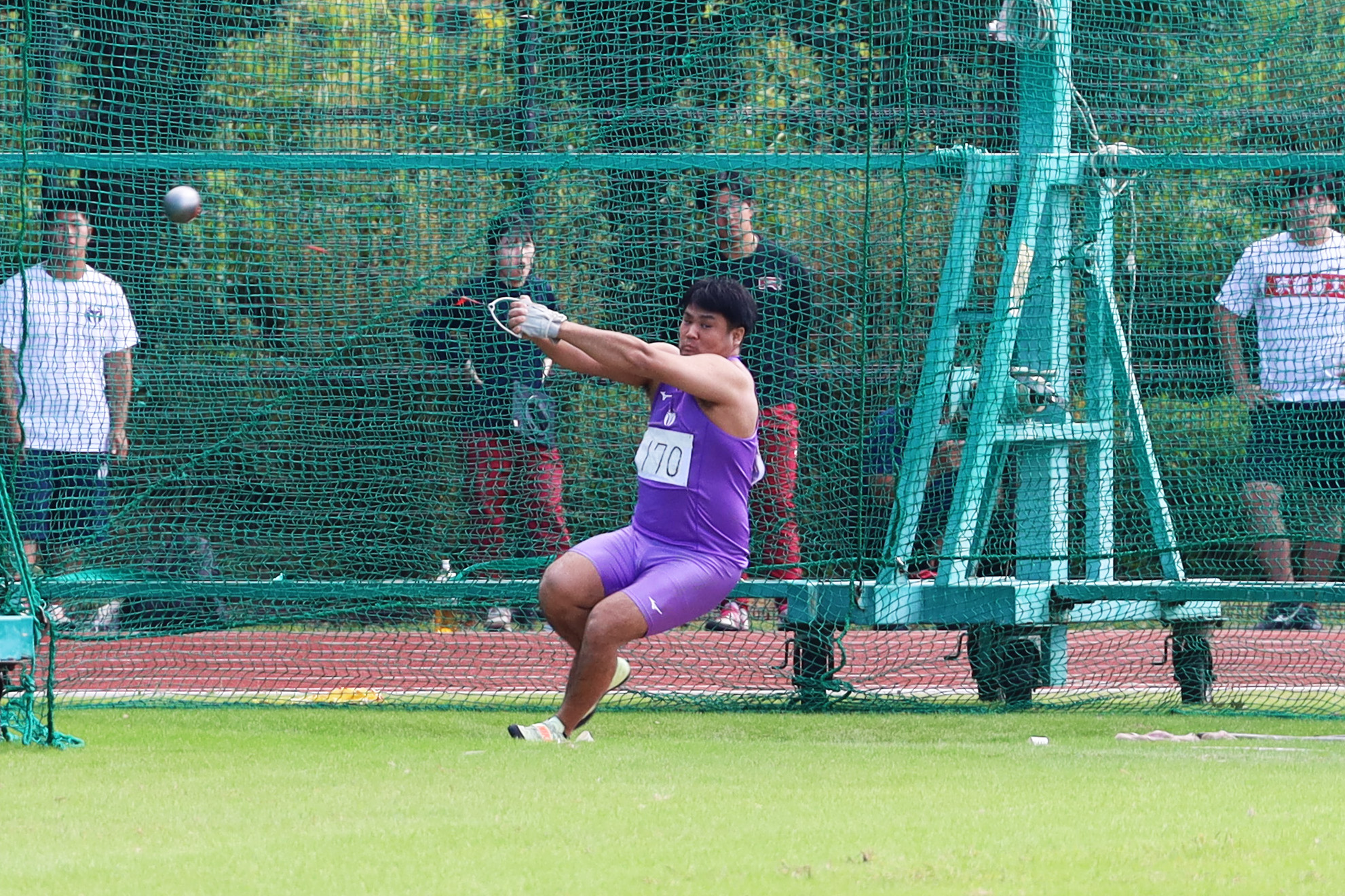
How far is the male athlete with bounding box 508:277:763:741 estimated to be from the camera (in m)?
5.96

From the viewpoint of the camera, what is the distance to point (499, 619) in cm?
878

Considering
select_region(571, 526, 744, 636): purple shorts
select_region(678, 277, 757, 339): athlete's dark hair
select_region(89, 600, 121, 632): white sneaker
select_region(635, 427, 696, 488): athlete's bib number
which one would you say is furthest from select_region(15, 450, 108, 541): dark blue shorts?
select_region(678, 277, 757, 339): athlete's dark hair

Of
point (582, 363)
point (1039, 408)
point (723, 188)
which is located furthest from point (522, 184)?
point (1039, 408)

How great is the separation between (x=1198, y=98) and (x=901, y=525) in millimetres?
2666

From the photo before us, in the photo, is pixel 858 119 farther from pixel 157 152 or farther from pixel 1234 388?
pixel 157 152

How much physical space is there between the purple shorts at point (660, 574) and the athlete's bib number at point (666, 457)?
24 cm

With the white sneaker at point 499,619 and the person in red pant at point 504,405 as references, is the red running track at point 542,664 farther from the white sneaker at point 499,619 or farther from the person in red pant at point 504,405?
the person in red pant at point 504,405

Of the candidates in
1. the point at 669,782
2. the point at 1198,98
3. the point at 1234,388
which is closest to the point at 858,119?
the point at 1198,98

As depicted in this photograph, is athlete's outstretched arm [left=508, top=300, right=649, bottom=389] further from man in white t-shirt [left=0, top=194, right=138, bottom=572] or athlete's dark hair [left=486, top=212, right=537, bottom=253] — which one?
man in white t-shirt [left=0, top=194, right=138, bottom=572]

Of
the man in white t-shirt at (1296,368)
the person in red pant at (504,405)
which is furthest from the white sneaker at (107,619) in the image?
the man in white t-shirt at (1296,368)

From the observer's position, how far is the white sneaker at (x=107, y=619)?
27.4ft

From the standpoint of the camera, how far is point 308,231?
8664mm

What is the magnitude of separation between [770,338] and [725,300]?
1931 millimetres

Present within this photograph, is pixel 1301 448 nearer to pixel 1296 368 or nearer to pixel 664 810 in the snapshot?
pixel 1296 368
